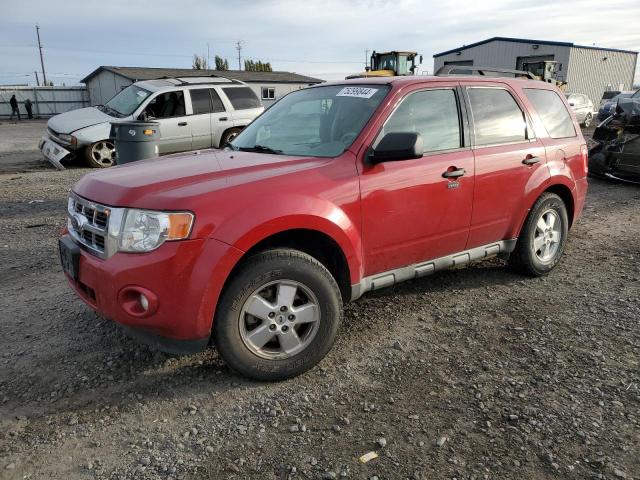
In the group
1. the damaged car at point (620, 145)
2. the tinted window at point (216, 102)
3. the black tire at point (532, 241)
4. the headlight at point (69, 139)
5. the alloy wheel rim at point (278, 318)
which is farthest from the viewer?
the tinted window at point (216, 102)

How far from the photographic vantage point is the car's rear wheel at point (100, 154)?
10800mm

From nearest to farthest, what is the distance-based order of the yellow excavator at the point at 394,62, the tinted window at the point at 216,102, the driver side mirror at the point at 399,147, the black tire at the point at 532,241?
1. the driver side mirror at the point at 399,147
2. the black tire at the point at 532,241
3. the tinted window at the point at 216,102
4. the yellow excavator at the point at 394,62

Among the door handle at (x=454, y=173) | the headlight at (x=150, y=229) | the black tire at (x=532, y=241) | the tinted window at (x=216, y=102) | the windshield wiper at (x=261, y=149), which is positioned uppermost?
the tinted window at (x=216, y=102)

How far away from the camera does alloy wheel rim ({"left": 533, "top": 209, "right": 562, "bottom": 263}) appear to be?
15.2 ft

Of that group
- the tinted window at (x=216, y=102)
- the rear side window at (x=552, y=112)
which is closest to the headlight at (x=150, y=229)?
the rear side window at (x=552, y=112)

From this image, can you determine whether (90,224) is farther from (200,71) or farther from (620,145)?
(200,71)

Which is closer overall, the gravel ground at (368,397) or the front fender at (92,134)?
the gravel ground at (368,397)

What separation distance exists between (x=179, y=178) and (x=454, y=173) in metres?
2.00

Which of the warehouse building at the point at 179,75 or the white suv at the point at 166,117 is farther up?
the warehouse building at the point at 179,75

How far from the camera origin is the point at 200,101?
1162 cm

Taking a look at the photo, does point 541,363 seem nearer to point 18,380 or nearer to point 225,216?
point 225,216

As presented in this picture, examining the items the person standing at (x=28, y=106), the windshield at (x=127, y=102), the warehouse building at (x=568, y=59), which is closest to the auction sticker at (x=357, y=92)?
the windshield at (x=127, y=102)

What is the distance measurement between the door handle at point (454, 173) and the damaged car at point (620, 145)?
6.78m

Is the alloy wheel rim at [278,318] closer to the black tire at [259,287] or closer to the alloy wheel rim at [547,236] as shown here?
the black tire at [259,287]
